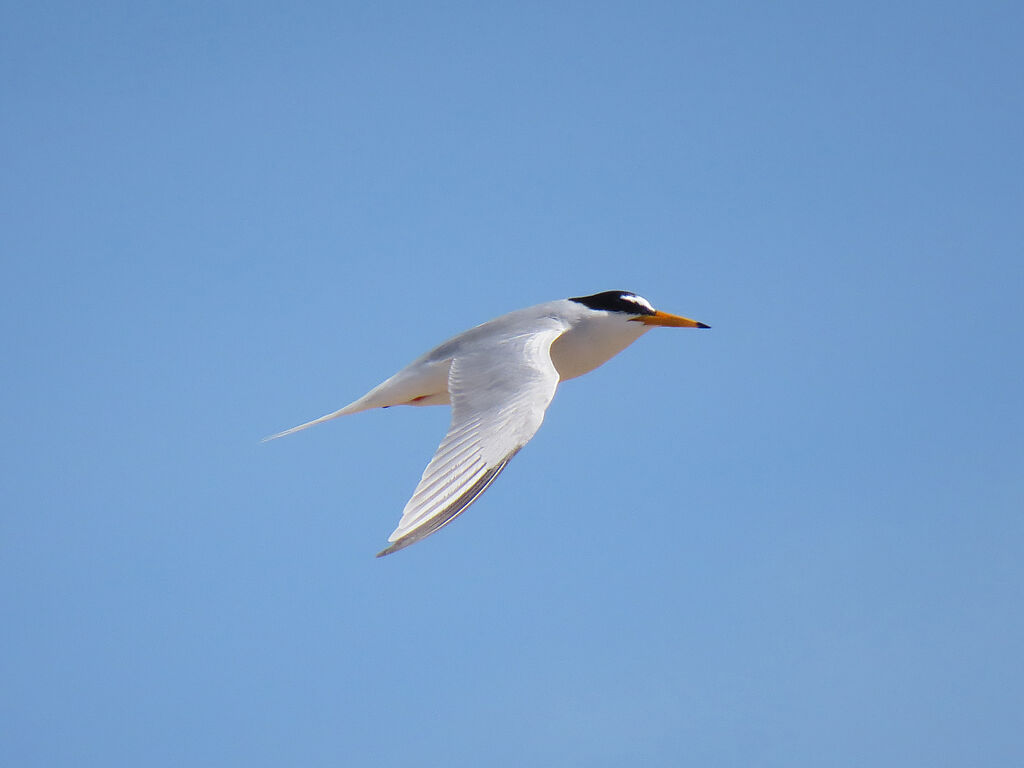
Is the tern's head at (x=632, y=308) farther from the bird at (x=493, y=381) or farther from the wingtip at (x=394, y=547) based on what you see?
the wingtip at (x=394, y=547)

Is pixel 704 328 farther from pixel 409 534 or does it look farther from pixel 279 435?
pixel 409 534

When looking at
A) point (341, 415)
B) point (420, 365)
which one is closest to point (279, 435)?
point (341, 415)

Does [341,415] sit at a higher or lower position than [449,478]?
higher

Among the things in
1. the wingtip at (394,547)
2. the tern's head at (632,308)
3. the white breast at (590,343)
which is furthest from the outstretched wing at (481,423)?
the tern's head at (632,308)

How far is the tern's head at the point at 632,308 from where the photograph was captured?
7543mm

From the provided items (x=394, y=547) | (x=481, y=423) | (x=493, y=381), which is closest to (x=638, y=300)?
(x=493, y=381)

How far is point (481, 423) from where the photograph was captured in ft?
17.5

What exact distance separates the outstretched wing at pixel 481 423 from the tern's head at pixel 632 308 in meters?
0.98

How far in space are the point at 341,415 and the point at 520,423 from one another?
6.72 feet

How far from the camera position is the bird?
187 inches

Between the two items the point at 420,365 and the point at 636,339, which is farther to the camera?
the point at 636,339

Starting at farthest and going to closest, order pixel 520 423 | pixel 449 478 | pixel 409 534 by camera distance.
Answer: pixel 520 423 < pixel 449 478 < pixel 409 534

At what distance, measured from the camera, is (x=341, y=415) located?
277 inches

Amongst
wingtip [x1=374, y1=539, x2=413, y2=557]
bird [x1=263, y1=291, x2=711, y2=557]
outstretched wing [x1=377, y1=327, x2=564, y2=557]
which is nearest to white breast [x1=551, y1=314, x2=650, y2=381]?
bird [x1=263, y1=291, x2=711, y2=557]
